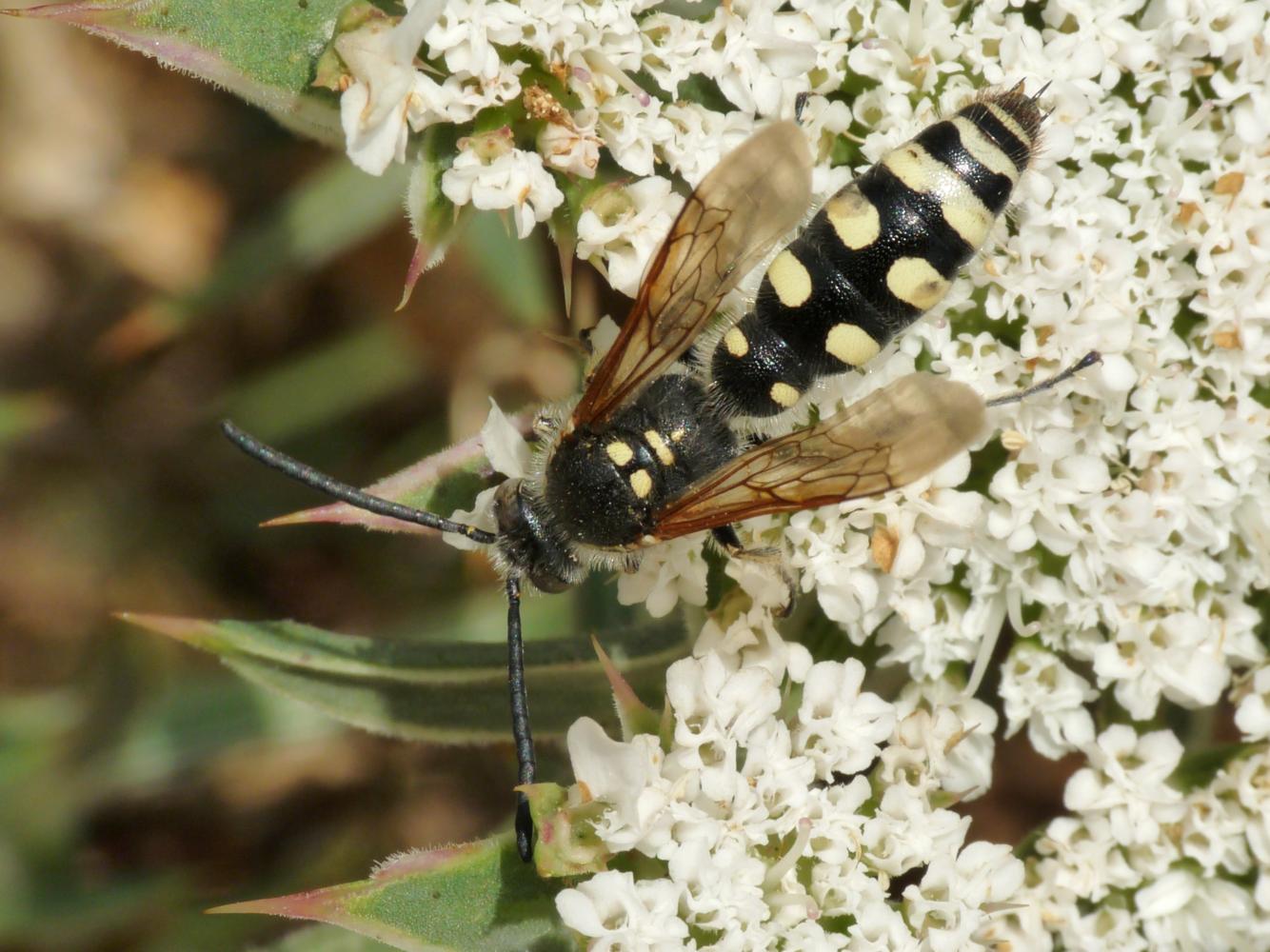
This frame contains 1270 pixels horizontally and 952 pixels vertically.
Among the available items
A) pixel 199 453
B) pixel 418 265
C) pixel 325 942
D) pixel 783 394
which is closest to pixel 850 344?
pixel 783 394

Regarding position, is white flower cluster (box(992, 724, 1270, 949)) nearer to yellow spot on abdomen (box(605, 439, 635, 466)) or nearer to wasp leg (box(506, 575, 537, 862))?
wasp leg (box(506, 575, 537, 862))

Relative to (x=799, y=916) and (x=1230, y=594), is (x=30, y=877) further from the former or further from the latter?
(x=1230, y=594)

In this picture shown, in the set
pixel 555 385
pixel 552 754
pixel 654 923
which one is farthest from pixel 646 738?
pixel 555 385

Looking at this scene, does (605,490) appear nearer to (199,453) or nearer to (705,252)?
(705,252)

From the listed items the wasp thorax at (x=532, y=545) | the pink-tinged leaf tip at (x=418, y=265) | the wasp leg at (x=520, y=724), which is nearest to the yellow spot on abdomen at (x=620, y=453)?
the wasp thorax at (x=532, y=545)

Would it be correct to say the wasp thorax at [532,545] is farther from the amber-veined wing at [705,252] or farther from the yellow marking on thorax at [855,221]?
the yellow marking on thorax at [855,221]
